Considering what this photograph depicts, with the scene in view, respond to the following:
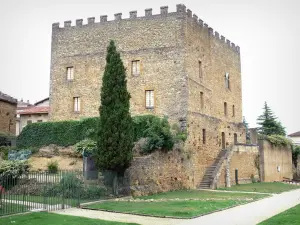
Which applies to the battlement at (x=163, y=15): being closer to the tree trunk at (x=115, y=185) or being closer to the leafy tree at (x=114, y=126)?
the leafy tree at (x=114, y=126)

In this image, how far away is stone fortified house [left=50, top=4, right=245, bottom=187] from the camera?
1261 inches

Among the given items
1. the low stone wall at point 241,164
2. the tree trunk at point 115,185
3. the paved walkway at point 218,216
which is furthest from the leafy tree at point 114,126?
the low stone wall at point 241,164

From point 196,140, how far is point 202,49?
321 inches

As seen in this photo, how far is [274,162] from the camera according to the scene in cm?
4241

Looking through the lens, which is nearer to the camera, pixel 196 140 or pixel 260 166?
pixel 196 140

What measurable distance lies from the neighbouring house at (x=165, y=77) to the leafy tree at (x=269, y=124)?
961 inches

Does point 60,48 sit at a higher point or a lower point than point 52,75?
higher

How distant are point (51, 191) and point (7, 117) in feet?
78.8

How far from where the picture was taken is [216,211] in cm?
1753

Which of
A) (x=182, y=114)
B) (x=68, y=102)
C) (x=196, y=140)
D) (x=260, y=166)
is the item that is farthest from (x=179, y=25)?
(x=260, y=166)

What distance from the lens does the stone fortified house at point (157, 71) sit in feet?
105

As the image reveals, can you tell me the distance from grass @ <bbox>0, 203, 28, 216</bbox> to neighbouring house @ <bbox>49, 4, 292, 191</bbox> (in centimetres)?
1272

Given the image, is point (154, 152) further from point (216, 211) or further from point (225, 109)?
point (225, 109)

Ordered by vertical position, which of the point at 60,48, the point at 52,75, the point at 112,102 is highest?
the point at 60,48
